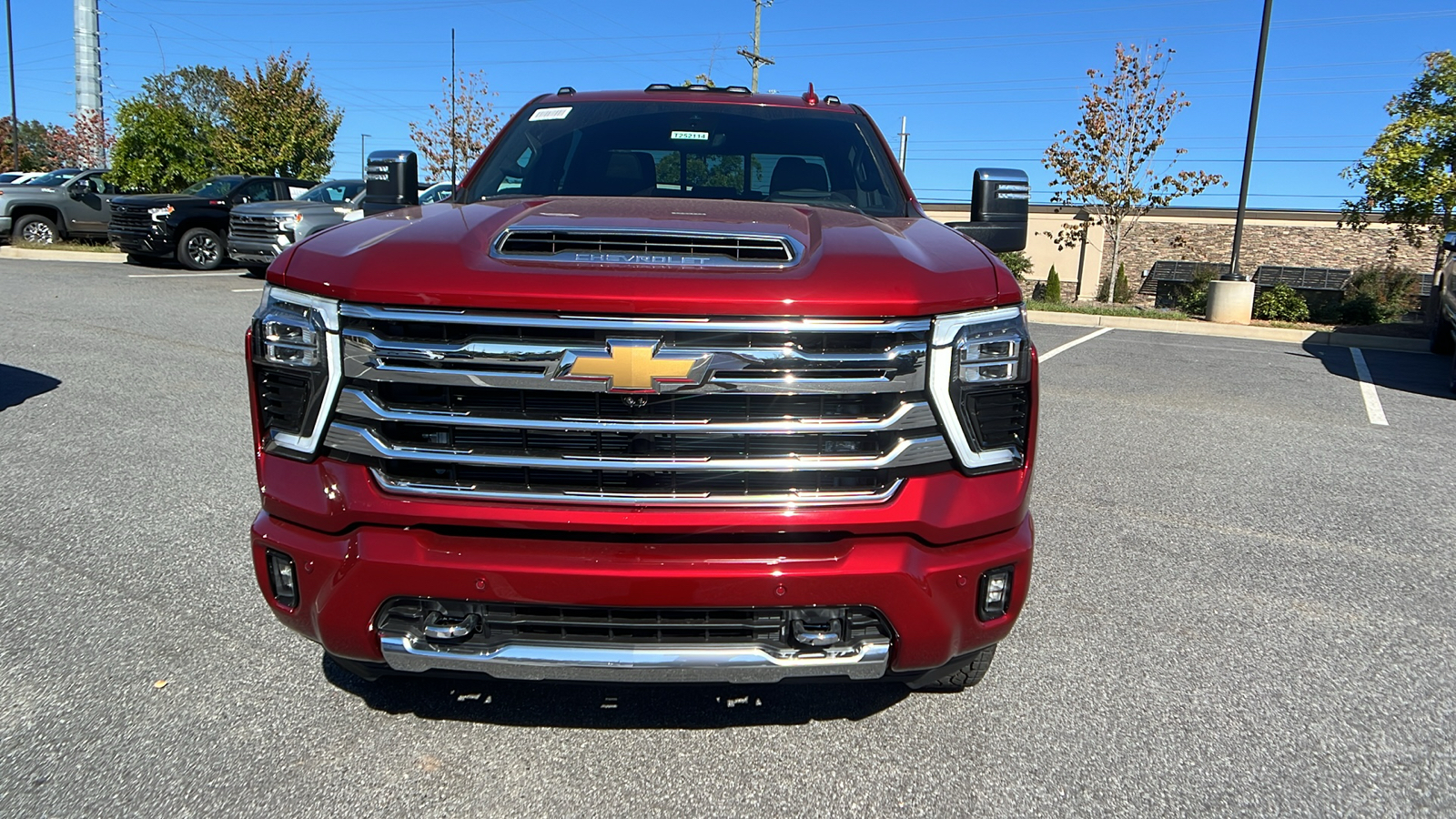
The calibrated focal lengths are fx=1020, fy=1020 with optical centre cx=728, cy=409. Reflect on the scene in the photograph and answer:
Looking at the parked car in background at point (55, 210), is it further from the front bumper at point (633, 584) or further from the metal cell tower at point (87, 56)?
the metal cell tower at point (87, 56)

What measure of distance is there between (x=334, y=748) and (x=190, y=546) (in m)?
1.95

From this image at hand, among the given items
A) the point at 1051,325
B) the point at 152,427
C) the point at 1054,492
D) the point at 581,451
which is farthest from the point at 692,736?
the point at 1051,325

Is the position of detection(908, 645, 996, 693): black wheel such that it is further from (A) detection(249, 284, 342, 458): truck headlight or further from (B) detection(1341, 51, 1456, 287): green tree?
(B) detection(1341, 51, 1456, 287): green tree

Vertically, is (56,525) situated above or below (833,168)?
below

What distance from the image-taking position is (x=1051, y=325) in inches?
624

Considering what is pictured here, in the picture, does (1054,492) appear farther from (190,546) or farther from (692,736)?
(190,546)

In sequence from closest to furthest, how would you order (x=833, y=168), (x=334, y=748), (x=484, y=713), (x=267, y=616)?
(x=334, y=748)
(x=484, y=713)
(x=267, y=616)
(x=833, y=168)

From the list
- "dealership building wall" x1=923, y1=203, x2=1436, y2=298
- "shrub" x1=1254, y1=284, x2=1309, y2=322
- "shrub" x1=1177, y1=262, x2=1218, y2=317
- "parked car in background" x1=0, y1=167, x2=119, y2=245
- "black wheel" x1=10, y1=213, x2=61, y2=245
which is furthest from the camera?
"dealership building wall" x1=923, y1=203, x2=1436, y2=298

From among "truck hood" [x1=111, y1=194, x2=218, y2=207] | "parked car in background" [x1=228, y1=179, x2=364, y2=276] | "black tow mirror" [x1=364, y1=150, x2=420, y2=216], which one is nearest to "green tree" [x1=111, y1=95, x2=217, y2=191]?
"truck hood" [x1=111, y1=194, x2=218, y2=207]

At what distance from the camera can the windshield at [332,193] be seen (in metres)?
17.2

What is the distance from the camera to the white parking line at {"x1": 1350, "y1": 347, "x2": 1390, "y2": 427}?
7.90 m

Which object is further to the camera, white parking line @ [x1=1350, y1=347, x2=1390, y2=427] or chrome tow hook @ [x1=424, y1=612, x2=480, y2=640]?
white parking line @ [x1=1350, y1=347, x2=1390, y2=427]

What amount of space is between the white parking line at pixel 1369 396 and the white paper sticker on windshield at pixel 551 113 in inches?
261

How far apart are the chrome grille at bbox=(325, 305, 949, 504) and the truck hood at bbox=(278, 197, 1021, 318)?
0.04 m
